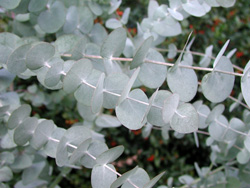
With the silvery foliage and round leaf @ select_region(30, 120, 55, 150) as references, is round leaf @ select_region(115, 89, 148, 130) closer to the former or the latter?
the silvery foliage

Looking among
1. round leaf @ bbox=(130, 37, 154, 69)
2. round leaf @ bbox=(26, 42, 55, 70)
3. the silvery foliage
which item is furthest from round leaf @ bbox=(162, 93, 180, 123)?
round leaf @ bbox=(26, 42, 55, 70)

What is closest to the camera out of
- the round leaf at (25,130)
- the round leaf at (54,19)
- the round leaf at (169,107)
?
the round leaf at (169,107)

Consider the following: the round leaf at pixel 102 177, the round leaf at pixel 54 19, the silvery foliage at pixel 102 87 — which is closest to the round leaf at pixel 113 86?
the silvery foliage at pixel 102 87

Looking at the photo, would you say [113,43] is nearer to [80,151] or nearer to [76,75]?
[76,75]

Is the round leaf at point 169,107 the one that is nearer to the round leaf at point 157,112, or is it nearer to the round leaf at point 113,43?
the round leaf at point 157,112

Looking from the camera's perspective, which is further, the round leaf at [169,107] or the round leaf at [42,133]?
the round leaf at [42,133]

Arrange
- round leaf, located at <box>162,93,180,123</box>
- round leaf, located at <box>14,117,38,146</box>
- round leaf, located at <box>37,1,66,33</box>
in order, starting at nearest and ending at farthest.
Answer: round leaf, located at <box>162,93,180,123</box>, round leaf, located at <box>14,117,38,146</box>, round leaf, located at <box>37,1,66,33</box>

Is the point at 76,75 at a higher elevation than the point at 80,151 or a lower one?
higher

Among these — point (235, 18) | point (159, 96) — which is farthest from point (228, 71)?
point (235, 18)

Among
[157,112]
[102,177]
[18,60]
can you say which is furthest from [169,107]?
[18,60]

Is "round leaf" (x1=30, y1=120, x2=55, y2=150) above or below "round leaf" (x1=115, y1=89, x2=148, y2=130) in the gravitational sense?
below

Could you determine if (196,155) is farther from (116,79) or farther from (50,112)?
(116,79)

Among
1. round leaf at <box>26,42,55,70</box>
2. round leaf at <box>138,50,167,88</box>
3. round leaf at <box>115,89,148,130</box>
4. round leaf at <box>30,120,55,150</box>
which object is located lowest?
round leaf at <box>30,120,55,150</box>

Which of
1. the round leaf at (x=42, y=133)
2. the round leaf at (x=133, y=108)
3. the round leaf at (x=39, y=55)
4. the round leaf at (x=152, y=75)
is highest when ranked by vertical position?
the round leaf at (x=39, y=55)
